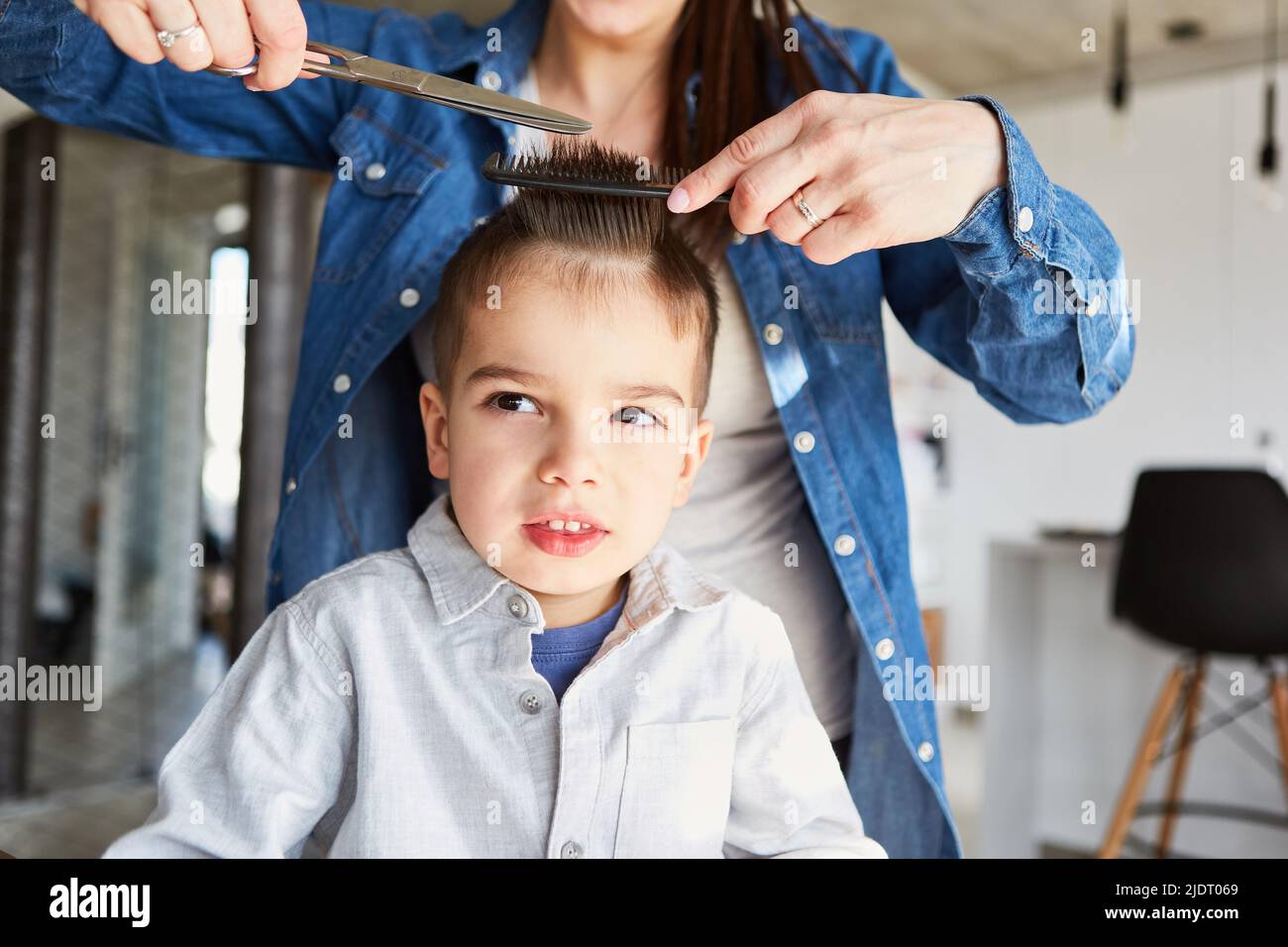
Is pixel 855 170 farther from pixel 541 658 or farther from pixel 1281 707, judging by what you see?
pixel 1281 707

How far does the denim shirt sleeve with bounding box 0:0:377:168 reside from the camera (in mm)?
690

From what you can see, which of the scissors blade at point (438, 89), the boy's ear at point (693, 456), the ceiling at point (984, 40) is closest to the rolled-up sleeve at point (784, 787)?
the boy's ear at point (693, 456)

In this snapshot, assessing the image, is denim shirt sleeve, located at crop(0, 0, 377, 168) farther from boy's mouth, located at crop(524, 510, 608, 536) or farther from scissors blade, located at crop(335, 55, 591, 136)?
boy's mouth, located at crop(524, 510, 608, 536)

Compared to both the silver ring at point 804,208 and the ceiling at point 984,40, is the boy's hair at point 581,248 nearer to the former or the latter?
the silver ring at point 804,208

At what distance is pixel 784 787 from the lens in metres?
0.62

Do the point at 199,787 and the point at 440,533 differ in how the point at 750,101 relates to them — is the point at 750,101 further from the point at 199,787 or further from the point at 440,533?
the point at 199,787

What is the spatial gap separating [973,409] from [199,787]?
3897 millimetres

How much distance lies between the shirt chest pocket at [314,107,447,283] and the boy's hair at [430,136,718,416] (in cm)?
14

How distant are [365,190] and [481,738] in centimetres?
43

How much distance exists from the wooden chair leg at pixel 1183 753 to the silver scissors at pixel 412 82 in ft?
7.15

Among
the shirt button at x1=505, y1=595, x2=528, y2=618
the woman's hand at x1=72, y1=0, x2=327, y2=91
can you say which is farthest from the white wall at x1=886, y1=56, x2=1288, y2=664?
the woman's hand at x1=72, y1=0, x2=327, y2=91

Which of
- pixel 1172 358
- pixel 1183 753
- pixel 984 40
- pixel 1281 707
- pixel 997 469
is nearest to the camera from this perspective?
pixel 984 40

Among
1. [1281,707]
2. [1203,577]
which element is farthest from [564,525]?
[1281,707]

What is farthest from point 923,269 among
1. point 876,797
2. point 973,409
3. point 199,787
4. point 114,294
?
point 114,294
